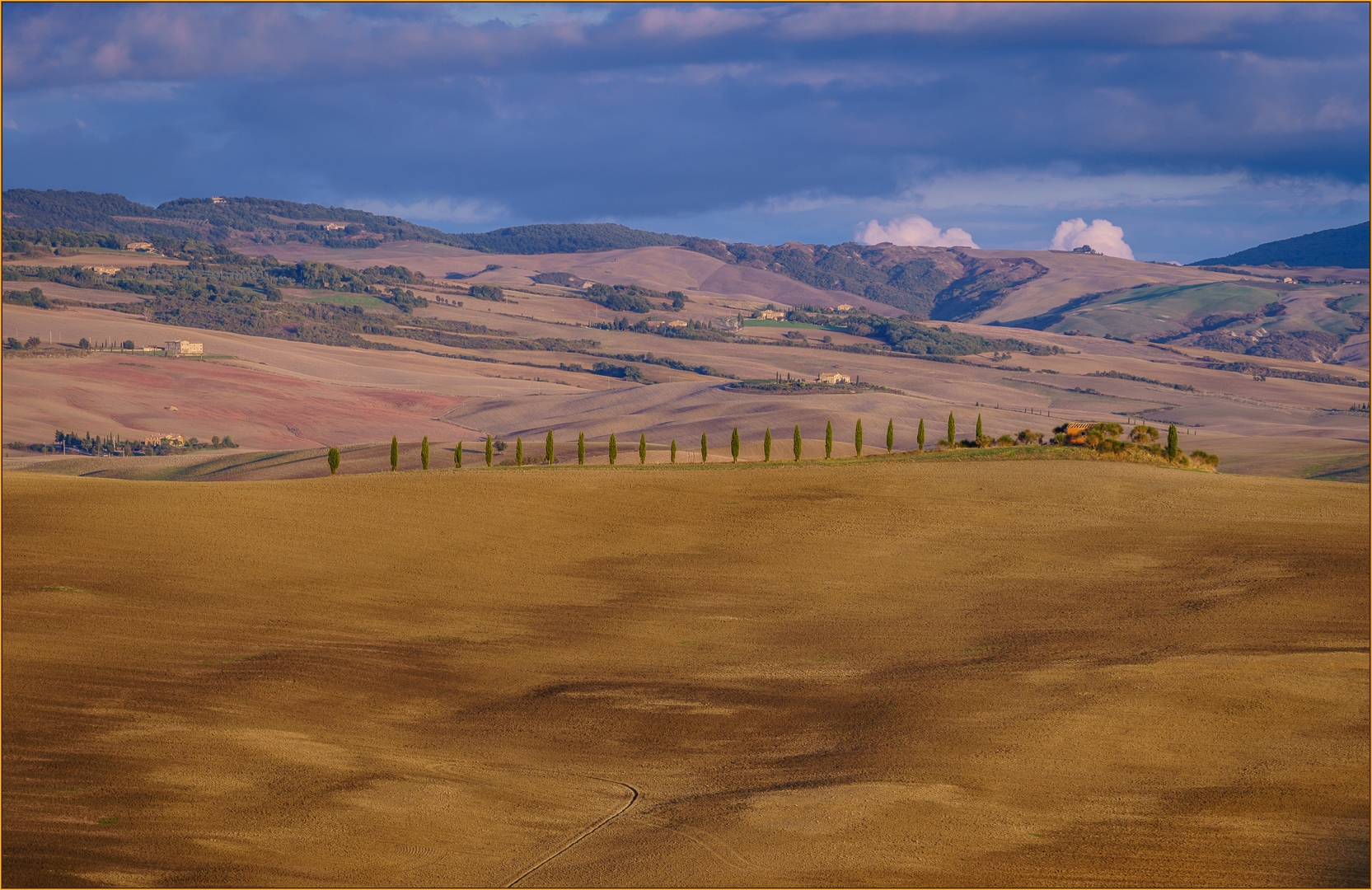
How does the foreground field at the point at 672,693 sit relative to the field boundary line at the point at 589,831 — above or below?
above

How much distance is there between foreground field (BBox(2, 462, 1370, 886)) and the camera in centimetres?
1955

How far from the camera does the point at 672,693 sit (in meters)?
28.8

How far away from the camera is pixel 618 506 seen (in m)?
52.5

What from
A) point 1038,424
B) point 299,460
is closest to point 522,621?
point 299,460

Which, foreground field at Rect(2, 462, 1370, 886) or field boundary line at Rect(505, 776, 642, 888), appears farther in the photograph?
foreground field at Rect(2, 462, 1370, 886)

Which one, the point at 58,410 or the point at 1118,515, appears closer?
the point at 1118,515

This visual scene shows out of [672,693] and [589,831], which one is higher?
[672,693]

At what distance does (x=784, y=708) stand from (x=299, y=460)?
121 metres

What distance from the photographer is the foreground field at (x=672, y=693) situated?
1955 centimetres

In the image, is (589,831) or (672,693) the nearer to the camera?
(589,831)

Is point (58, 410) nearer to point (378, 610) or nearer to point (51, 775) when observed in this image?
point (378, 610)

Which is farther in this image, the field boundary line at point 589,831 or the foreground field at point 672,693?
the foreground field at point 672,693

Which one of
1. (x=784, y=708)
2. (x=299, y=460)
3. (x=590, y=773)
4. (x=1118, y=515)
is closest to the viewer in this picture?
(x=590, y=773)

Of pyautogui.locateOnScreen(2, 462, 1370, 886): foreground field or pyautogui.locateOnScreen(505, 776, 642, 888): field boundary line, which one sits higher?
pyautogui.locateOnScreen(2, 462, 1370, 886): foreground field
